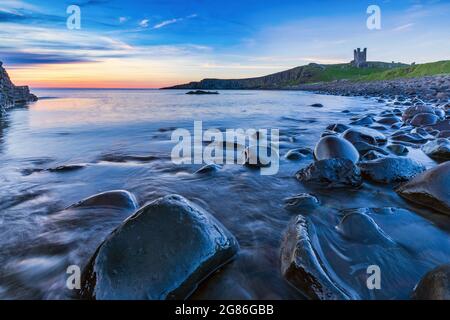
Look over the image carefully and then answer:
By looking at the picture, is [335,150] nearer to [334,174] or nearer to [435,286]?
[334,174]

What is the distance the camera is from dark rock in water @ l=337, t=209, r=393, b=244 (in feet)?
8.20

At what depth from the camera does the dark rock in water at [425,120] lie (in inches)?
340

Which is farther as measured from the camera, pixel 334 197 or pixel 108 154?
pixel 108 154

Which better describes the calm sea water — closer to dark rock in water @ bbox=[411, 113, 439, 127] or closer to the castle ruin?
dark rock in water @ bbox=[411, 113, 439, 127]

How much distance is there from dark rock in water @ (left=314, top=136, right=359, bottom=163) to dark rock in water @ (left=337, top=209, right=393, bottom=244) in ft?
7.10

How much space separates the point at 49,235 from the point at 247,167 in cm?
304

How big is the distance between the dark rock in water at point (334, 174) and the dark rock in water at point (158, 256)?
2019 millimetres

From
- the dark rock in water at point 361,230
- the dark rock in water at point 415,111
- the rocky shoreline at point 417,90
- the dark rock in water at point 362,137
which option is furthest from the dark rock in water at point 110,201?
the rocky shoreline at point 417,90

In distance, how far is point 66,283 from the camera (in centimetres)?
206

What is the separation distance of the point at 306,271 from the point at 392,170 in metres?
2.68

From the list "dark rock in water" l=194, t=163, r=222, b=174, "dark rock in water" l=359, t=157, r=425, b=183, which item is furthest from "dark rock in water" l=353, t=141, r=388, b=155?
"dark rock in water" l=194, t=163, r=222, b=174

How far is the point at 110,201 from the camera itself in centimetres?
330
